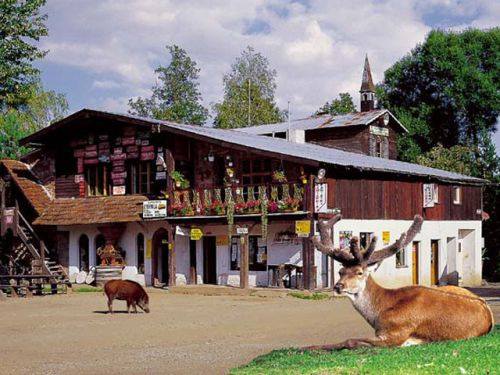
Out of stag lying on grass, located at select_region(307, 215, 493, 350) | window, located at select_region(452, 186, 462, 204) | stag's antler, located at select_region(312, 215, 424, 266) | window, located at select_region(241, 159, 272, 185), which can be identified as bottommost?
stag lying on grass, located at select_region(307, 215, 493, 350)

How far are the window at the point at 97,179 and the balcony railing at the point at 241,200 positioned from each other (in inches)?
203

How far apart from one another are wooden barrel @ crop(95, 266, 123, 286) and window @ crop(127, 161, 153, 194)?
3.52m

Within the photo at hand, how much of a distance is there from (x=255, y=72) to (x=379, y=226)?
33848 mm

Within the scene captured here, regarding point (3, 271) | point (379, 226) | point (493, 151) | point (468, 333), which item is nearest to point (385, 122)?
point (493, 151)

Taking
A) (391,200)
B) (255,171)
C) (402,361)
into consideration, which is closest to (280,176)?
(255,171)

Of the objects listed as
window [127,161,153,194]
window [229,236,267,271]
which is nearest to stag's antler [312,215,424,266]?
window [229,236,267,271]

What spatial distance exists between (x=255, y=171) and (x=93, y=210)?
7940 mm

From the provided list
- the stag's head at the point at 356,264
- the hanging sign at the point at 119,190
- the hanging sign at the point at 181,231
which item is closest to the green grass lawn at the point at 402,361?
the stag's head at the point at 356,264

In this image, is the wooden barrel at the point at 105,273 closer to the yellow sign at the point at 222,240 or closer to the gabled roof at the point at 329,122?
the yellow sign at the point at 222,240

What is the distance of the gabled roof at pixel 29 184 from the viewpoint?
129 ft

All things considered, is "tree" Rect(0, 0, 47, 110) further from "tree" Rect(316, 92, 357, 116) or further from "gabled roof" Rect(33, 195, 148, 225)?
"tree" Rect(316, 92, 357, 116)

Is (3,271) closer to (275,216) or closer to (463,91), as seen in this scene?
(275,216)

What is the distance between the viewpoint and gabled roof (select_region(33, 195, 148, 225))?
36375 millimetres

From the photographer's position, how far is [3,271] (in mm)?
36125
